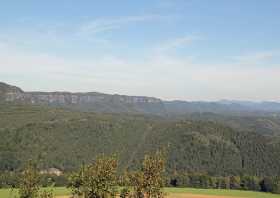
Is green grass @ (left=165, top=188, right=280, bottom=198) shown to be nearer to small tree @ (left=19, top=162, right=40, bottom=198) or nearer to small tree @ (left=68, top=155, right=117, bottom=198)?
small tree @ (left=19, top=162, right=40, bottom=198)

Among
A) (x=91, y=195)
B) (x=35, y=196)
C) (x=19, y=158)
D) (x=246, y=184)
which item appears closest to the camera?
(x=91, y=195)

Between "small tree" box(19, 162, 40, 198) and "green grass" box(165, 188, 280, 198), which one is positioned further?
"green grass" box(165, 188, 280, 198)

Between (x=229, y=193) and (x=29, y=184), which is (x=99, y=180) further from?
(x=229, y=193)

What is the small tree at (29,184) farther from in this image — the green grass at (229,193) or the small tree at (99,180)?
the green grass at (229,193)

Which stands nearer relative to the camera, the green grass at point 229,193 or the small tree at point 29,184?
the small tree at point 29,184

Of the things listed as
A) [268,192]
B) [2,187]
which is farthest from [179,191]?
[2,187]

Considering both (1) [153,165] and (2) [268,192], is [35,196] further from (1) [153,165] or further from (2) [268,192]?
(2) [268,192]

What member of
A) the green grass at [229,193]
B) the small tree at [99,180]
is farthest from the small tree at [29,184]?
the green grass at [229,193]

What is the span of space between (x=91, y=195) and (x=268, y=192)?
11337 centimetres

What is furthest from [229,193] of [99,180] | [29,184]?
[99,180]

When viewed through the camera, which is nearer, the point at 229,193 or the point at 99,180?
the point at 99,180

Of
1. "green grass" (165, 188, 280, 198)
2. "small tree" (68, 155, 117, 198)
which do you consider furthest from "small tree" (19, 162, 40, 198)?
"green grass" (165, 188, 280, 198)

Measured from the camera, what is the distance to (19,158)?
189625 mm

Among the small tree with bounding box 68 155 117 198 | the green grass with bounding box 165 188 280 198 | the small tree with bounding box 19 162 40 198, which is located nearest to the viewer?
the small tree with bounding box 68 155 117 198
